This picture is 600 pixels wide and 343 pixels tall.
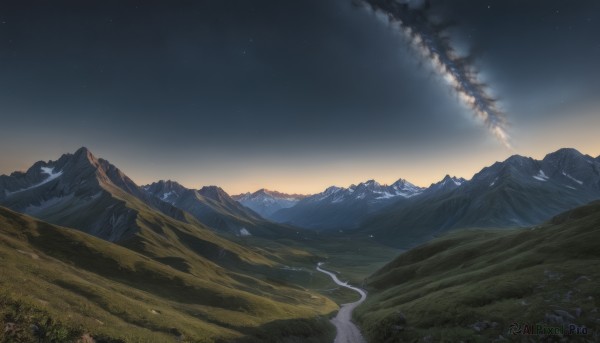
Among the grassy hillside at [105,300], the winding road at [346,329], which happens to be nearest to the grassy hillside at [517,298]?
the winding road at [346,329]

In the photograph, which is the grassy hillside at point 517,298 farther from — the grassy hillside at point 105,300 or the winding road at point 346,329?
the grassy hillside at point 105,300

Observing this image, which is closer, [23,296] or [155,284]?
[23,296]

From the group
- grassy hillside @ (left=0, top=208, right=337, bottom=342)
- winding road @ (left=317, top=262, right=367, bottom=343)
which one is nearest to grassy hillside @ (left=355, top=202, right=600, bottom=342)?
winding road @ (left=317, top=262, right=367, bottom=343)

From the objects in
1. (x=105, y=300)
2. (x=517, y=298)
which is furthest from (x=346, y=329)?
(x=105, y=300)

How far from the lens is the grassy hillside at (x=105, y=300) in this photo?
35219 mm

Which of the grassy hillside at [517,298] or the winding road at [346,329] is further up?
the grassy hillside at [517,298]

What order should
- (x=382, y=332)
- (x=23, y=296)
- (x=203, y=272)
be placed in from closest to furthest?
(x=23, y=296)
(x=382, y=332)
(x=203, y=272)

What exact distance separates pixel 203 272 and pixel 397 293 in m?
72.0

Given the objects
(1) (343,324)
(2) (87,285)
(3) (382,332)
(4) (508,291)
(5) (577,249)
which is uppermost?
(5) (577,249)

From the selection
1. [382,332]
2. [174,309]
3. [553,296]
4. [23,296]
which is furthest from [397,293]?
[23,296]

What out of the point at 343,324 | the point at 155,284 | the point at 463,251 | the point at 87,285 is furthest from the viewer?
the point at 463,251

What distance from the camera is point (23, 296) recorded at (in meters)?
36.3

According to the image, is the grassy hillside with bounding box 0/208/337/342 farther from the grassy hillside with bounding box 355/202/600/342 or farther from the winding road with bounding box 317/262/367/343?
the grassy hillside with bounding box 355/202/600/342

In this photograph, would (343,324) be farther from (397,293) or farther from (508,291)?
(508,291)
